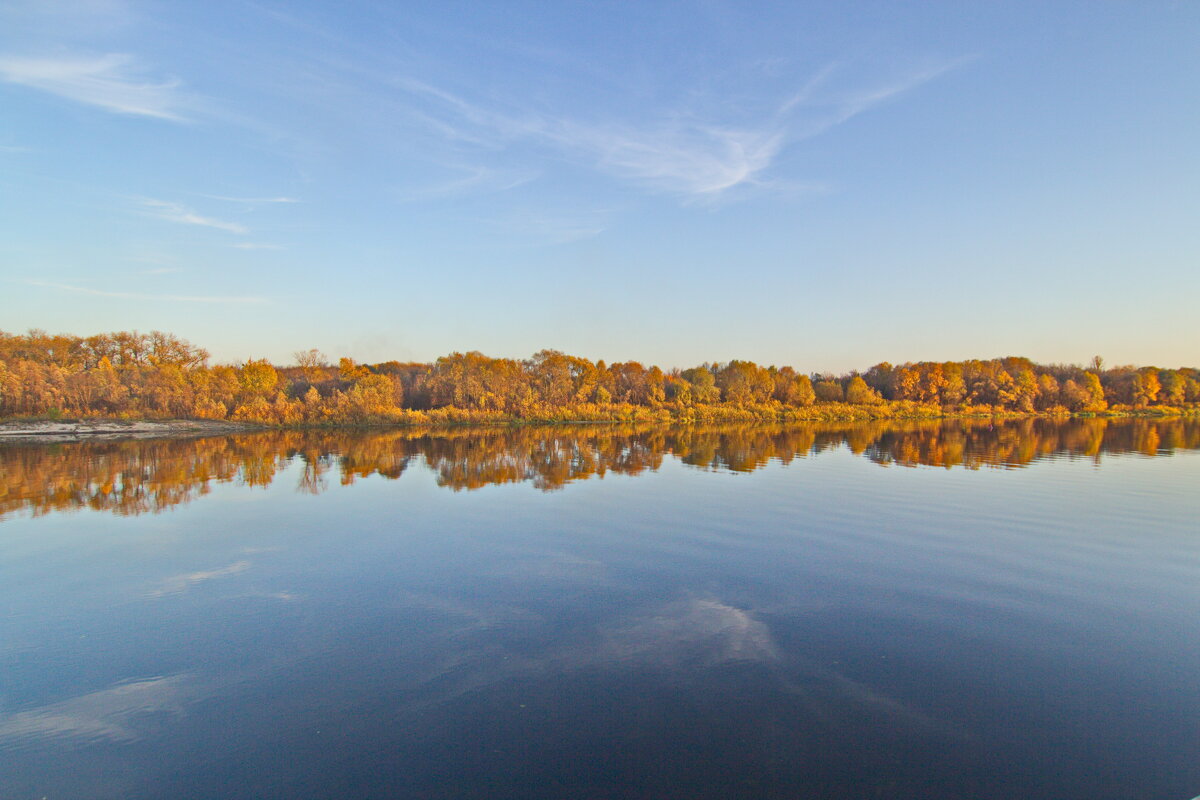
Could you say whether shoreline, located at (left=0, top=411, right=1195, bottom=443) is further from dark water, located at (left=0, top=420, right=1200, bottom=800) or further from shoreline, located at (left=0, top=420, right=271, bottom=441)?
dark water, located at (left=0, top=420, right=1200, bottom=800)

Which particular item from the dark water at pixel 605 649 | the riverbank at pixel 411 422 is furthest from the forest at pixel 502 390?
the dark water at pixel 605 649

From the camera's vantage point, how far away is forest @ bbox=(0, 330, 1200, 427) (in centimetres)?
4416

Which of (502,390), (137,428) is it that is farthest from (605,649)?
(502,390)

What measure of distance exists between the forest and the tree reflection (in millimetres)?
11837

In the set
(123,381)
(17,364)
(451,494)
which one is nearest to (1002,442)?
(451,494)

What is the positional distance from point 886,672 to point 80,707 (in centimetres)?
675

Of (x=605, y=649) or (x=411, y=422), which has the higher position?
(x=411, y=422)

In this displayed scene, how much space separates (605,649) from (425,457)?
19114mm

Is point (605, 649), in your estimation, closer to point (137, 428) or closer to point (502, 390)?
point (137, 428)

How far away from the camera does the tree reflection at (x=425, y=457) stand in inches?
634

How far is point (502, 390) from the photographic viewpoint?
179 feet

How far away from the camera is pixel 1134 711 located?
4691mm

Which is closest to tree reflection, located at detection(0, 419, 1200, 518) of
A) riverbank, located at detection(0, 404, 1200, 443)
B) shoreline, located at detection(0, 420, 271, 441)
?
shoreline, located at detection(0, 420, 271, 441)

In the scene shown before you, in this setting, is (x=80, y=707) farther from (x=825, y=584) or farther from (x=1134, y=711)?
(x=1134, y=711)
